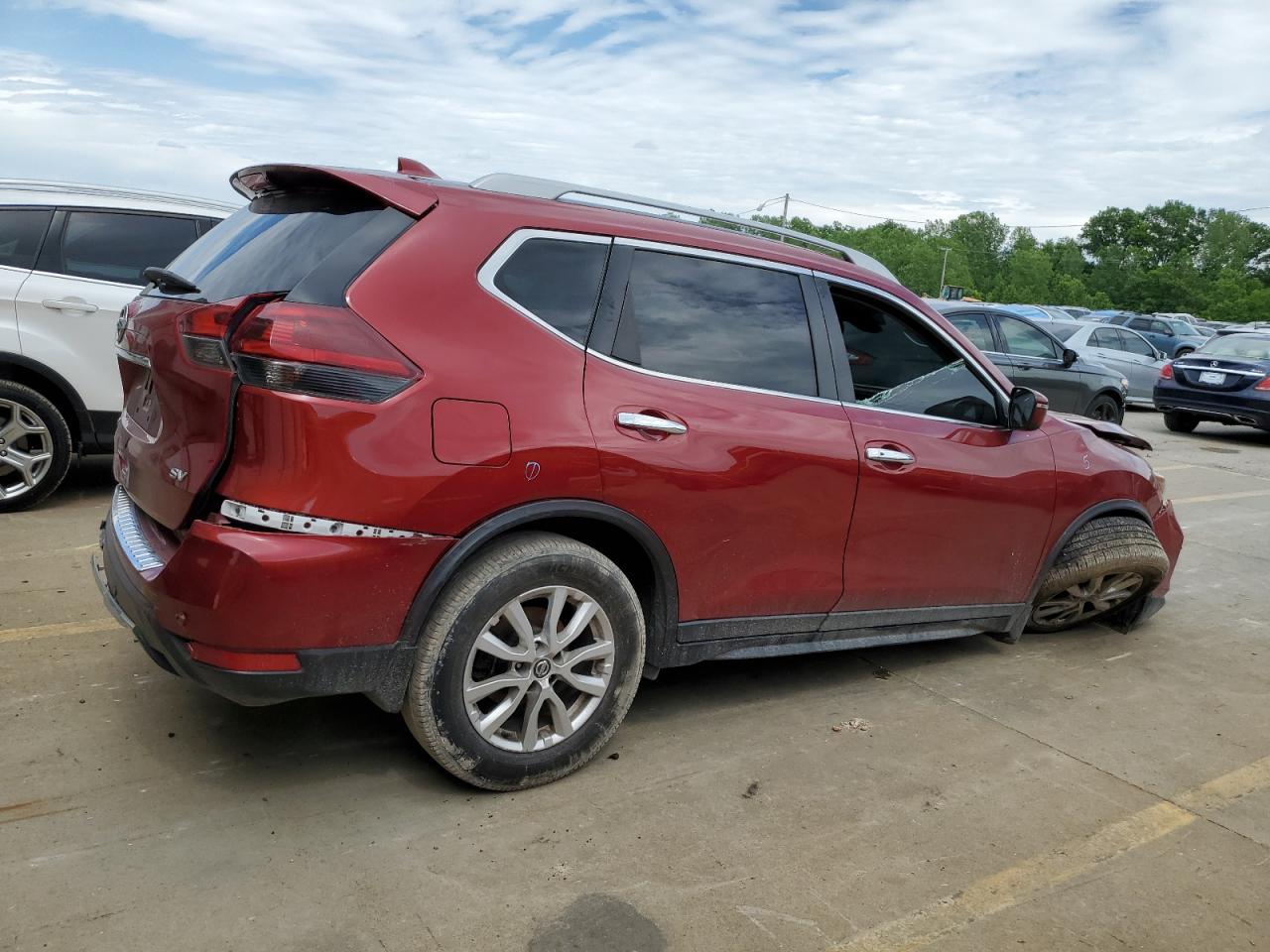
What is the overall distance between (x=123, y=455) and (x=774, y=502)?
2141mm

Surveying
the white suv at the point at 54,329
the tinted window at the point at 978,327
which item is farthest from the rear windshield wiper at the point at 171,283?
the tinted window at the point at 978,327

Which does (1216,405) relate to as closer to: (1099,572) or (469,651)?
(1099,572)

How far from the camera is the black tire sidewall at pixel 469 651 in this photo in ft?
10.1

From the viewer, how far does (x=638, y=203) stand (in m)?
3.75

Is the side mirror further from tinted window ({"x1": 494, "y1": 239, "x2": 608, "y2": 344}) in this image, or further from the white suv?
the white suv

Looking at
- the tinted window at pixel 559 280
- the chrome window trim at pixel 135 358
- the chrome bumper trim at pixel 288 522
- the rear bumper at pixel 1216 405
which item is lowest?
the chrome bumper trim at pixel 288 522

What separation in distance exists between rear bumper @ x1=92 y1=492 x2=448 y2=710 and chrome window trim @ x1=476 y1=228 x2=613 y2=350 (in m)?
0.77

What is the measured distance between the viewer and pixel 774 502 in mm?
3689

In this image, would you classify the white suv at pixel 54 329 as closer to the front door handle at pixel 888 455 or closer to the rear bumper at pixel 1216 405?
the front door handle at pixel 888 455

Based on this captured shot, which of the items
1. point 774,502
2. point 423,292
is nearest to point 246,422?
point 423,292

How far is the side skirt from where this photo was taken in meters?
3.73

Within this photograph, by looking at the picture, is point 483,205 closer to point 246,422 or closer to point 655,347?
point 655,347

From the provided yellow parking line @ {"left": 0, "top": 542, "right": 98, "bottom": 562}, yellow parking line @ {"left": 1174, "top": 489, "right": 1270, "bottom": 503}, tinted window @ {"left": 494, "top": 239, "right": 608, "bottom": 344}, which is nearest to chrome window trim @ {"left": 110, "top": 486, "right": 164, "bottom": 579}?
tinted window @ {"left": 494, "top": 239, "right": 608, "bottom": 344}

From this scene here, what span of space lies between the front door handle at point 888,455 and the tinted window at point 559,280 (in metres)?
1.21
